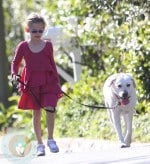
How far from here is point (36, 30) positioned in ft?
29.4

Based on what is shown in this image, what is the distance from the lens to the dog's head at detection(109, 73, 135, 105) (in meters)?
9.33

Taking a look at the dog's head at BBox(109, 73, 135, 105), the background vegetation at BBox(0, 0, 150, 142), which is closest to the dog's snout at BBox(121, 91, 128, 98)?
the dog's head at BBox(109, 73, 135, 105)

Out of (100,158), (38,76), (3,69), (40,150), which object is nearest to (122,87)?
(38,76)

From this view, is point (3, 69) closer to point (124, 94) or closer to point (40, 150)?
point (124, 94)

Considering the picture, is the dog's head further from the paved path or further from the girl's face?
the girl's face

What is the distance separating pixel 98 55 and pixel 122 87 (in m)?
6.84

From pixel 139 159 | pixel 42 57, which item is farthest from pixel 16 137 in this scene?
pixel 139 159

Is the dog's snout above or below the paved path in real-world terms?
above

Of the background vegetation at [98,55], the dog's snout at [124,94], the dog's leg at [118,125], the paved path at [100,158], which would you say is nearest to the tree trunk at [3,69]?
the background vegetation at [98,55]

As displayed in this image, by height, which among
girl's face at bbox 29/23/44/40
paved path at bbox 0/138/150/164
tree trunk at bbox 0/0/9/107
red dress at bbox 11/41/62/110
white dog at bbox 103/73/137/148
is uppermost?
girl's face at bbox 29/23/44/40


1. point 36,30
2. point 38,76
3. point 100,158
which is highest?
point 36,30

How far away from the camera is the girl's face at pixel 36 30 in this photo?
896cm

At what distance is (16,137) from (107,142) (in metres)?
3.05

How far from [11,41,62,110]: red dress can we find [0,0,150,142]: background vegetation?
8.42ft
